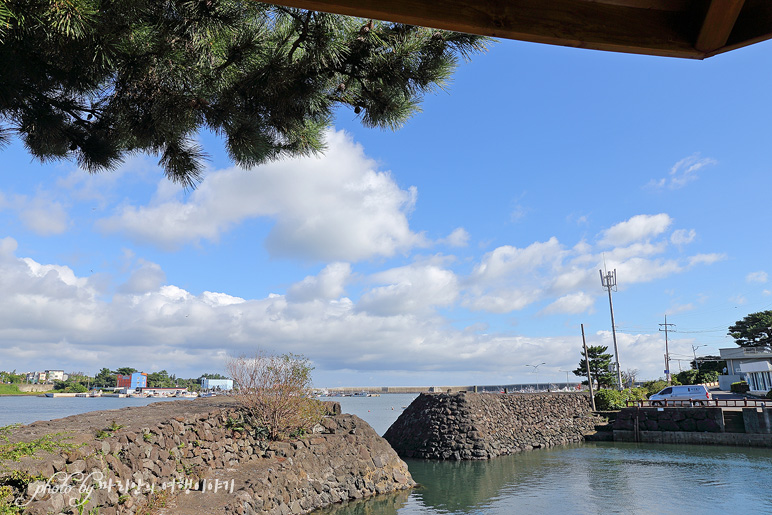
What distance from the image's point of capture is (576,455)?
25.1m

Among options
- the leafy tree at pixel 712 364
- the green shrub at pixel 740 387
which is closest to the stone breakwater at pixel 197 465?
the green shrub at pixel 740 387

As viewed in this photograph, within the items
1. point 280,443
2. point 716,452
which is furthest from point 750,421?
point 280,443

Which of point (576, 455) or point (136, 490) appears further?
point (576, 455)

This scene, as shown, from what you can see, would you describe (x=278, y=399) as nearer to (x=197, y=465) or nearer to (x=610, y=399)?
(x=197, y=465)

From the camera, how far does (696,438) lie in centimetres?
2775

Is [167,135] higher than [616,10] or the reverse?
higher

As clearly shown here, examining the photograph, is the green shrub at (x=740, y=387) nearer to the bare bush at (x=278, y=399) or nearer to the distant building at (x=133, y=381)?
the bare bush at (x=278, y=399)

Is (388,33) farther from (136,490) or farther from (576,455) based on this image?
(576,455)

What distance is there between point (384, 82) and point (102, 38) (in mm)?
3327

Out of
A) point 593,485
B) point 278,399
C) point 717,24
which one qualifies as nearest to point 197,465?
point 278,399

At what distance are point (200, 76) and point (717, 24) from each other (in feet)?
19.9

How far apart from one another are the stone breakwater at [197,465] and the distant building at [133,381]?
120 meters

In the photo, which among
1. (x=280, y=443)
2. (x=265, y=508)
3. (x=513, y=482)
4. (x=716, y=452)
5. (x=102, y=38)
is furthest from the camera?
(x=716, y=452)

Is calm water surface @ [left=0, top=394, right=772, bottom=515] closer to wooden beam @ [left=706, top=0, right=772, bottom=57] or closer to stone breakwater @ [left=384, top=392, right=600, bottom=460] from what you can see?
stone breakwater @ [left=384, top=392, right=600, bottom=460]
